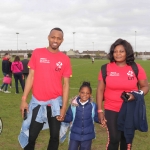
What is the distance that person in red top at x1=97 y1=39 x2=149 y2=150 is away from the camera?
13.0 ft

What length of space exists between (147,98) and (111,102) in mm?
7637

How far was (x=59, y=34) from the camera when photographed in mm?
4059

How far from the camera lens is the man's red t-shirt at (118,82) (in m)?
3.95

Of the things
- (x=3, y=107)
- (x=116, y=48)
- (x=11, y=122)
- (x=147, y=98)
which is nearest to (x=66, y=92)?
(x=116, y=48)

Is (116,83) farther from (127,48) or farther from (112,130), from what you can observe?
(112,130)

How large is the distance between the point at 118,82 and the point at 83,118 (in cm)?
77

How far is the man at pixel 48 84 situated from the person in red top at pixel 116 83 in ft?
1.80

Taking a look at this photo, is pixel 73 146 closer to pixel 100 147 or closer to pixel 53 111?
pixel 53 111

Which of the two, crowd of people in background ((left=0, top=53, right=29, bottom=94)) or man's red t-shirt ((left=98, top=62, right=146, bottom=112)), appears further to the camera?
crowd of people in background ((left=0, top=53, right=29, bottom=94))

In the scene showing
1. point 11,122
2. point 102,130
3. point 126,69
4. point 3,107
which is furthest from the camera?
point 3,107

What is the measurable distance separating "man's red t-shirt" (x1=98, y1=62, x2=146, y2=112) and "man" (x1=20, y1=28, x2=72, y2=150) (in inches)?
22.9

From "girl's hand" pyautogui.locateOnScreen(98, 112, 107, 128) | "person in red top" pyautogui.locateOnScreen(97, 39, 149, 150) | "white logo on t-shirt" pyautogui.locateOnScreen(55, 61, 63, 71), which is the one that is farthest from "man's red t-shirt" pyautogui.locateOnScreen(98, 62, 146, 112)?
"white logo on t-shirt" pyautogui.locateOnScreen(55, 61, 63, 71)

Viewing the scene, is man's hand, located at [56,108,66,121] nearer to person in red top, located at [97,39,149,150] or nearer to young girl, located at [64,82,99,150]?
young girl, located at [64,82,99,150]

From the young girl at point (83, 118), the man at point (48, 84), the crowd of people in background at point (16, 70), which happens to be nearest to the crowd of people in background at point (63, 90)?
the man at point (48, 84)
